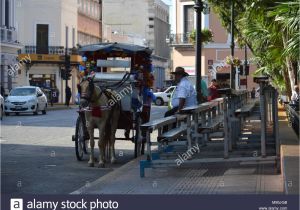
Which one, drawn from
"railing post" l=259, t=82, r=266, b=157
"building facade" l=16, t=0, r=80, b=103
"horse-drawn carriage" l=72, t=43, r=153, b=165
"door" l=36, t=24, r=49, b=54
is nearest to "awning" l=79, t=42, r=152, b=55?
"horse-drawn carriage" l=72, t=43, r=153, b=165

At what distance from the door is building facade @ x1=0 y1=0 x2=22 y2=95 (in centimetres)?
1085

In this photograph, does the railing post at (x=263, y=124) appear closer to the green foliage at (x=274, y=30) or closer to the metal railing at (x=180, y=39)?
the green foliage at (x=274, y=30)

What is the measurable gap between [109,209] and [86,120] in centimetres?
664

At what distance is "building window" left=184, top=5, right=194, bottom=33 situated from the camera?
215 ft

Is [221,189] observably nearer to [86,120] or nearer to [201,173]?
[201,173]

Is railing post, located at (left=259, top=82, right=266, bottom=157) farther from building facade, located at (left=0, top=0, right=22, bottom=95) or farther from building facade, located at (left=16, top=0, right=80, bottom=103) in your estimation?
building facade, located at (left=16, top=0, right=80, bottom=103)

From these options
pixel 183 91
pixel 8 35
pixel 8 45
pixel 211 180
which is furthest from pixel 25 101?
pixel 211 180

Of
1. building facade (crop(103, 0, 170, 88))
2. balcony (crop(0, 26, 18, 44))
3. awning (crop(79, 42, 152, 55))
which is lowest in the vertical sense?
awning (crop(79, 42, 152, 55))

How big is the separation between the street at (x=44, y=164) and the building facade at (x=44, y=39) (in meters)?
45.9

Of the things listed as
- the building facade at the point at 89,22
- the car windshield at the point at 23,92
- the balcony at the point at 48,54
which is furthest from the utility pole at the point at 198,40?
the building facade at the point at 89,22

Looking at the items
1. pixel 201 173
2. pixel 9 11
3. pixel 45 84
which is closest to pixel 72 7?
pixel 45 84

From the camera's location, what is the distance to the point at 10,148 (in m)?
18.2

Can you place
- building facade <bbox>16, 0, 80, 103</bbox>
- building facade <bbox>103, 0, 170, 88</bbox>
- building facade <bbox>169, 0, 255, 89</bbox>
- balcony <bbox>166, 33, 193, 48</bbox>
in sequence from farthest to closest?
building facade <bbox>103, 0, 170, 88</bbox>
building facade <bbox>16, 0, 80, 103</bbox>
balcony <bbox>166, 33, 193, 48</bbox>
building facade <bbox>169, 0, 255, 89</bbox>

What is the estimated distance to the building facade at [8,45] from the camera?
176 ft
